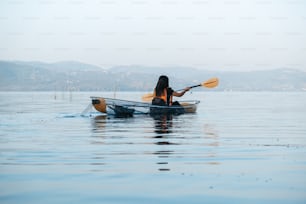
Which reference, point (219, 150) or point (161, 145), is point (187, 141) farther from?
point (219, 150)

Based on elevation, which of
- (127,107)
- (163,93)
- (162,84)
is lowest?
(127,107)

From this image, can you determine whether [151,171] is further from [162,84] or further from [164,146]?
[162,84]

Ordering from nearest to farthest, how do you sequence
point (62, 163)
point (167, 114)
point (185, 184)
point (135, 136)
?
point (185, 184), point (62, 163), point (135, 136), point (167, 114)

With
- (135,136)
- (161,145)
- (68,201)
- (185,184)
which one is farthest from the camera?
(135,136)

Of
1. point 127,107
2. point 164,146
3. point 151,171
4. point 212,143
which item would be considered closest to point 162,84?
point 127,107

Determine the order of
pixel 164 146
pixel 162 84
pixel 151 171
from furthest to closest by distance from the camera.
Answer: pixel 162 84
pixel 164 146
pixel 151 171

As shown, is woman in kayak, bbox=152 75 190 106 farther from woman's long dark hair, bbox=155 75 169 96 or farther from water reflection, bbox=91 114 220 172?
water reflection, bbox=91 114 220 172

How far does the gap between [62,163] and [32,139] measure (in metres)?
7.17

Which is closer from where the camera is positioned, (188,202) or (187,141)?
(188,202)

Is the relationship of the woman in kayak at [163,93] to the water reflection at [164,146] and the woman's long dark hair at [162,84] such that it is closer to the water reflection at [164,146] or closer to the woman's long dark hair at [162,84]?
the woman's long dark hair at [162,84]

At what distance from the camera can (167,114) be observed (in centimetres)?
3769

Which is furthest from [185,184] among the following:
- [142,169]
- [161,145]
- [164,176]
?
[161,145]

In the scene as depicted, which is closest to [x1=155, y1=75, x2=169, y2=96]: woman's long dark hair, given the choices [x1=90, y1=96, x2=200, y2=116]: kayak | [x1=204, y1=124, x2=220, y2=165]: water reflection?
[x1=90, y1=96, x2=200, y2=116]: kayak

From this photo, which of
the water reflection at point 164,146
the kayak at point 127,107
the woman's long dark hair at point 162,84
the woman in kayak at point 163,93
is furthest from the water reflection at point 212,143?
the kayak at point 127,107
